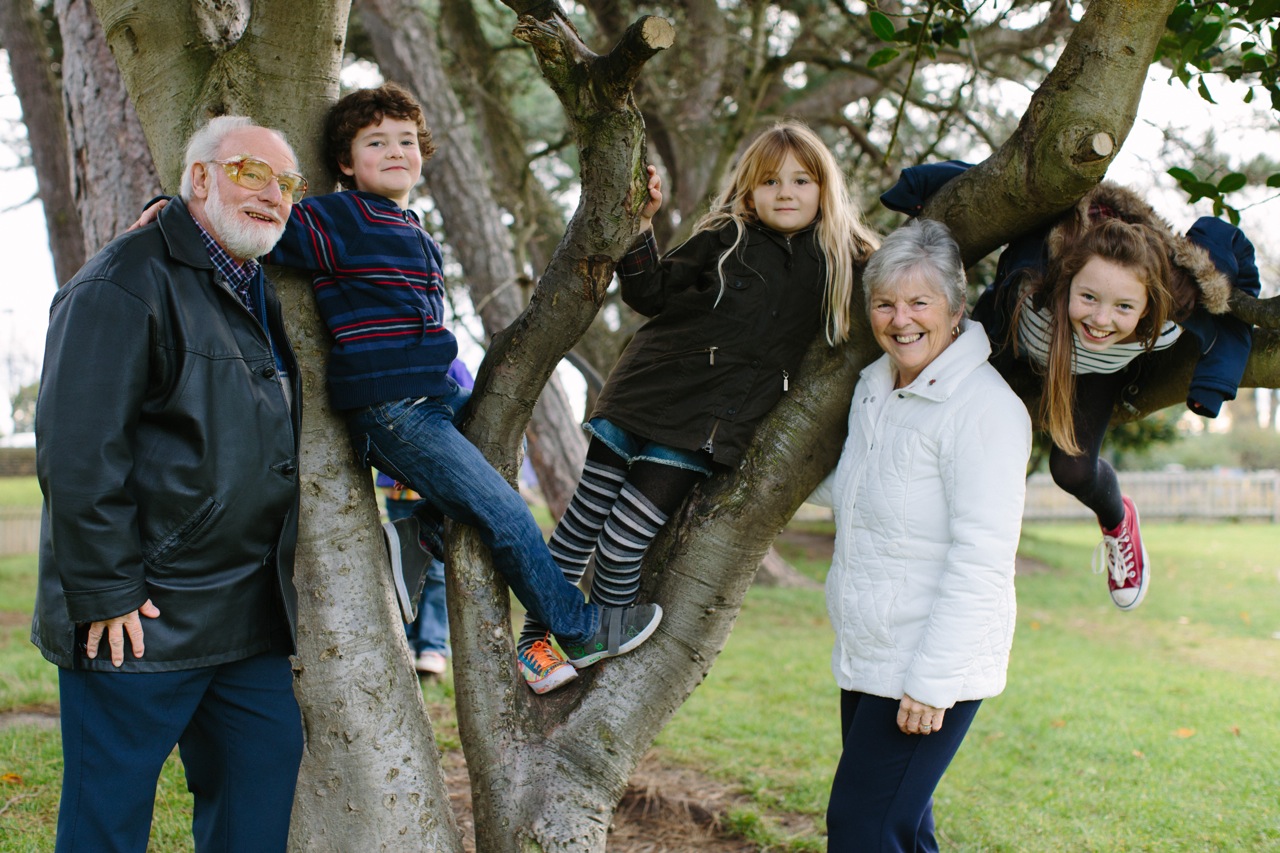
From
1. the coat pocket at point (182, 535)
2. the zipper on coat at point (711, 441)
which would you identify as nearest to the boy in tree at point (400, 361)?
the zipper on coat at point (711, 441)

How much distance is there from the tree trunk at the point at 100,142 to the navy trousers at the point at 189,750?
7.42 feet

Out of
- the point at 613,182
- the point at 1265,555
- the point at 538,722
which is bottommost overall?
the point at 1265,555

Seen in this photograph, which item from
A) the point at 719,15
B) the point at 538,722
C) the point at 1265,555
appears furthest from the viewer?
the point at 1265,555

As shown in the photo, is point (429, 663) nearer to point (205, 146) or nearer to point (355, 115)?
point (355, 115)

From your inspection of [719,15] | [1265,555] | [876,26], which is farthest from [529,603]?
[1265,555]

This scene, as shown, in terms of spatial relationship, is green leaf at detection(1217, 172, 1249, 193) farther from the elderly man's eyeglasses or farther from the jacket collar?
the elderly man's eyeglasses

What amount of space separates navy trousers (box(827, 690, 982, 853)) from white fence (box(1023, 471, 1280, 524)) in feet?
69.7

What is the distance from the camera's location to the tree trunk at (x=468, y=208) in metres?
7.42

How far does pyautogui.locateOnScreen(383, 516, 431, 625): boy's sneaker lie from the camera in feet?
9.10

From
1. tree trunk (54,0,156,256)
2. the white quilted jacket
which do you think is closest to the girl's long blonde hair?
the white quilted jacket

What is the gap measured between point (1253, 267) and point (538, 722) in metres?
2.25

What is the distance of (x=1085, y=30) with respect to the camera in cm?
252

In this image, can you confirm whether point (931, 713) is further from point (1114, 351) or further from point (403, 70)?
point (403, 70)

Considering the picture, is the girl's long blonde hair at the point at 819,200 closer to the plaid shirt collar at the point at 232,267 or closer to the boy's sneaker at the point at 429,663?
the plaid shirt collar at the point at 232,267
